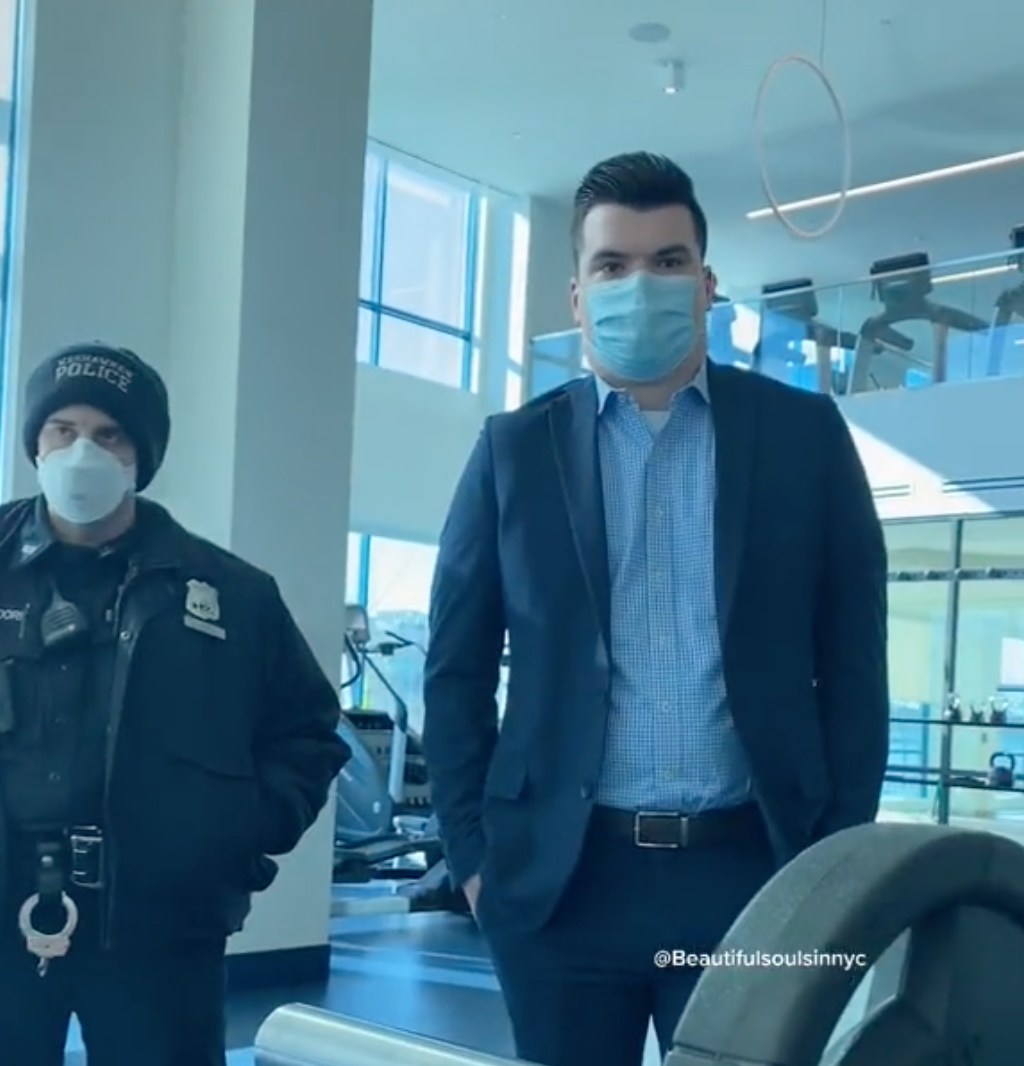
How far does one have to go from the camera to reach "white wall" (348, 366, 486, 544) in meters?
11.8

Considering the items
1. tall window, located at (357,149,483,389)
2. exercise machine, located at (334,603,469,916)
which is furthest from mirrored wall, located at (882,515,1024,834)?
tall window, located at (357,149,483,389)

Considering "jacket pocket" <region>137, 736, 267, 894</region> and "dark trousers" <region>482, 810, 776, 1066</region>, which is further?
"jacket pocket" <region>137, 736, 267, 894</region>

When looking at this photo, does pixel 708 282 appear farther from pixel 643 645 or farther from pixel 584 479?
pixel 643 645

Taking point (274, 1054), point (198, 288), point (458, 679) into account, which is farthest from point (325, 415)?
point (274, 1054)

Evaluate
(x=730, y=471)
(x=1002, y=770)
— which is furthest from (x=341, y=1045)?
(x=1002, y=770)

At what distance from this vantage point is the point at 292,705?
2.13 m

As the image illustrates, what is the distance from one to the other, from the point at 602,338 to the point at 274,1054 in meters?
1.16

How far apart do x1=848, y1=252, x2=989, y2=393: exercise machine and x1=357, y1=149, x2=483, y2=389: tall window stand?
3722 millimetres

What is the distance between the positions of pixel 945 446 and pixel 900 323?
874 millimetres

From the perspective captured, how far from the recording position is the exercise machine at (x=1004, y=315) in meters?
9.50

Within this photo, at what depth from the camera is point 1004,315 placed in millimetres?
9727

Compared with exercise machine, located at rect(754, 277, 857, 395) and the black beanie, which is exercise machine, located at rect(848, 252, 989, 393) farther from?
the black beanie

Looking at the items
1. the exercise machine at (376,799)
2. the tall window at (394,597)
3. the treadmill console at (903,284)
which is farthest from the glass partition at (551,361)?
the exercise machine at (376,799)

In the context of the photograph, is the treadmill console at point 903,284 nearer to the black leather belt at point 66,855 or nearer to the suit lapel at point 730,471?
the suit lapel at point 730,471
